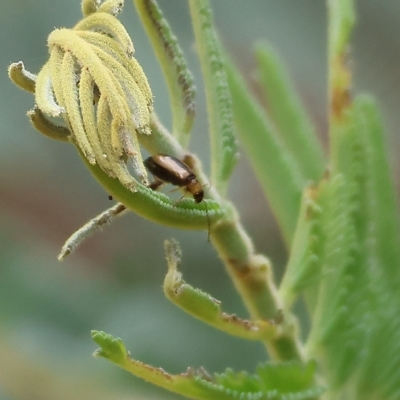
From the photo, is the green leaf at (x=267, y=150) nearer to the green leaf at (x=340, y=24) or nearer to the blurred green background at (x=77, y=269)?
the green leaf at (x=340, y=24)

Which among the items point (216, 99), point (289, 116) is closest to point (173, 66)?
point (216, 99)

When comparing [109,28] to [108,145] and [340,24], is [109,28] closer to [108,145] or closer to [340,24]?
[108,145]

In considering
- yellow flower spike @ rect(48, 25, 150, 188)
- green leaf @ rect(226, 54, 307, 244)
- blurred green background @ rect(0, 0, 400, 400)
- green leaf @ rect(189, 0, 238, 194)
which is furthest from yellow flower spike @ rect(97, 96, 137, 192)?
blurred green background @ rect(0, 0, 400, 400)

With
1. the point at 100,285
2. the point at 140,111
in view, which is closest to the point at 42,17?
the point at 100,285

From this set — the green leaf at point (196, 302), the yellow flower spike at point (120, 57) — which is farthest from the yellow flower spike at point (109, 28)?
the green leaf at point (196, 302)

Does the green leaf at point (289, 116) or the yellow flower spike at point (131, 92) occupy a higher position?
the green leaf at point (289, 116)

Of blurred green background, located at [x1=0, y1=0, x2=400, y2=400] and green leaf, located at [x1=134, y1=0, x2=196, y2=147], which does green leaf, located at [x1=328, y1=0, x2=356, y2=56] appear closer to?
green leaf, located at [x1=134, y1=0, x2=196, y2=147]
